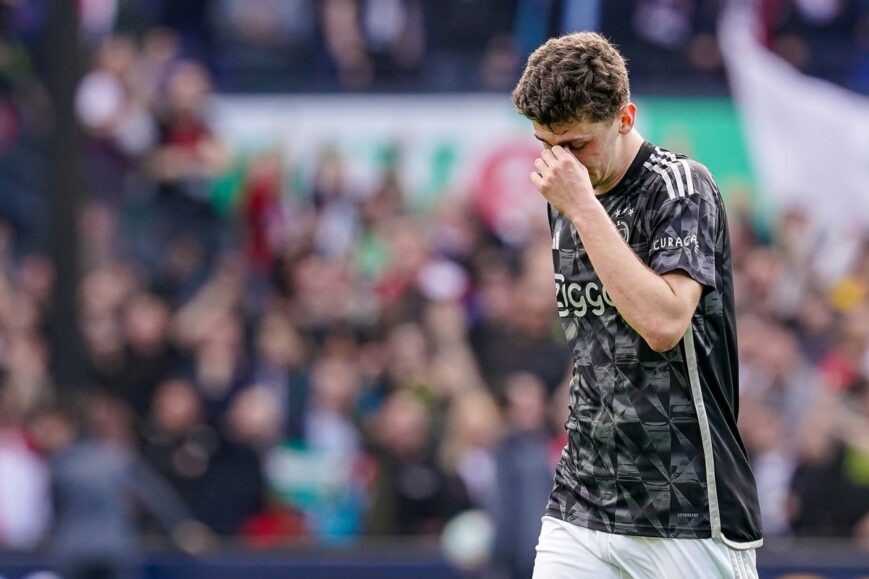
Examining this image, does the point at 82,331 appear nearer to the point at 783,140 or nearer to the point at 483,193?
the point at 483,193

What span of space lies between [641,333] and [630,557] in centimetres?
68

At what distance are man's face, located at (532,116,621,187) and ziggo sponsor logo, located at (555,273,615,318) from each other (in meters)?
0.31

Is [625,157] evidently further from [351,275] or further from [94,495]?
[351,275]

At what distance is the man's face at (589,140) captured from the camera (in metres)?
4.03

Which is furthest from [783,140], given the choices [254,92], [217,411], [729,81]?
[217,411]

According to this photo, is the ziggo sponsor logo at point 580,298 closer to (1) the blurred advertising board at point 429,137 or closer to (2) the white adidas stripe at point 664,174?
(2) the white adidas stripe at point 664,174

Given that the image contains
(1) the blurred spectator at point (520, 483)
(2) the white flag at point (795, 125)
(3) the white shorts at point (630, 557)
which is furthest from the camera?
(2) the white flag at point (795, 125)

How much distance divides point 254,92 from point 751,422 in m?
5.53

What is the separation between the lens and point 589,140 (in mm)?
4055

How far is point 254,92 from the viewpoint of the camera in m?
13.4

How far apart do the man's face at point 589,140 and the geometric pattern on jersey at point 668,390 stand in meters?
0.10

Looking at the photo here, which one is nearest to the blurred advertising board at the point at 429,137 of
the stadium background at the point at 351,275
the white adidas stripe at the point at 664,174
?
the stadium background at the point at 351,275

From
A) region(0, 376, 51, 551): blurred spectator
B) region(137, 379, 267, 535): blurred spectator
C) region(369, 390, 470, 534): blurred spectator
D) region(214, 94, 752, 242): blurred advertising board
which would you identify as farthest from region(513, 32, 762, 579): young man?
region(214, 94, 752, 242): blurred advertising board

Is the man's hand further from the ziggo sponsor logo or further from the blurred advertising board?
the blurred advertising board
